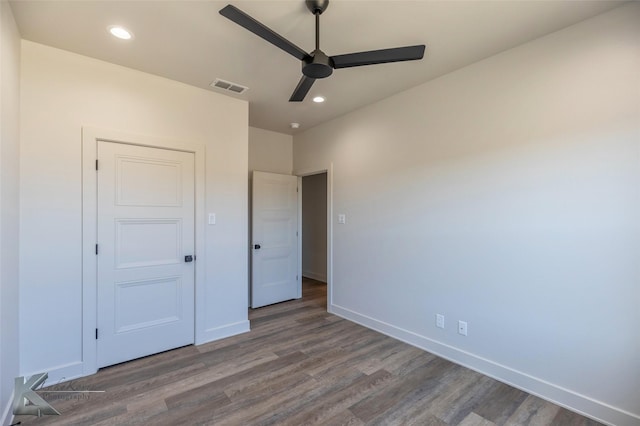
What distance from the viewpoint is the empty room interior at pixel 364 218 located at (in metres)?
1.94

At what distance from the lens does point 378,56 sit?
1.90 meters

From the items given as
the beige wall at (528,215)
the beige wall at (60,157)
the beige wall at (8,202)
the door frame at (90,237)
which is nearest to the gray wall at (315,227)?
the beige wall at (528,215)

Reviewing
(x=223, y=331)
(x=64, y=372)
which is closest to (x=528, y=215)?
(x=223, y=331)

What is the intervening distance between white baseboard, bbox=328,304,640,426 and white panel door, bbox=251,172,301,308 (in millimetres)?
1699

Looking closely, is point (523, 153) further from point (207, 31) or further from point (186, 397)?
point (186, 397)

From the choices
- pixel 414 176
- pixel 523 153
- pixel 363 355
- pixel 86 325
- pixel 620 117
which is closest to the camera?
pixel 620 117

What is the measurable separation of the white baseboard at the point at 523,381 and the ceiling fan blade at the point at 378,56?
2.54 meters

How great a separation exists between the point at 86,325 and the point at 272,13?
291cm

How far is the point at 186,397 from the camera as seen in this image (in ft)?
7.21

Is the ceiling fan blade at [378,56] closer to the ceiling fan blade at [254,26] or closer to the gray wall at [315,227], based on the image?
the ceiling fan blade at [254,26]

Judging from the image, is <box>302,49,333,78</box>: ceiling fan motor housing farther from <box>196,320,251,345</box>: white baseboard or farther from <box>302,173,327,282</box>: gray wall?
<box>302,173,327,282</box>: gray wall

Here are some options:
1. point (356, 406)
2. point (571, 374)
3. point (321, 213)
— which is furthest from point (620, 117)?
point (321, 213)

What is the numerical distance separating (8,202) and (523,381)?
3.95 metres

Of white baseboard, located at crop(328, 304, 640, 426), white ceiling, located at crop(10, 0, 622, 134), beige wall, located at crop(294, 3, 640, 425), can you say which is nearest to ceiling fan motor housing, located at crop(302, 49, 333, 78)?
white ceiling, located at crop(10, 0, 622, 134)
